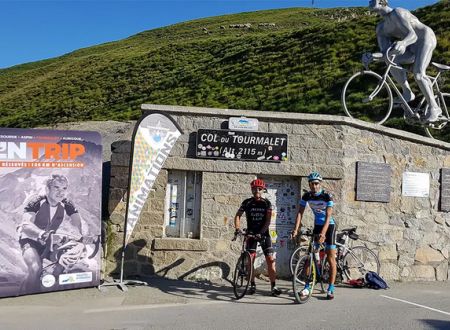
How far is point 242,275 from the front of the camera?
8.13 m

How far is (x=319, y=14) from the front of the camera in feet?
275

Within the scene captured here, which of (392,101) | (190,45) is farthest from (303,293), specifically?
(190,45)

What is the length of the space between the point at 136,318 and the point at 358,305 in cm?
326

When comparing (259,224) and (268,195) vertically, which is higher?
(268,195)

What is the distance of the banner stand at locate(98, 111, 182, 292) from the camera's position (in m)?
8.35

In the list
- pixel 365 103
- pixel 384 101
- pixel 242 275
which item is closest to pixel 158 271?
pixel 242 275

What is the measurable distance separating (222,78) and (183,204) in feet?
85.5

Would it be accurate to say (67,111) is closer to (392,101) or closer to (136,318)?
(392,101)

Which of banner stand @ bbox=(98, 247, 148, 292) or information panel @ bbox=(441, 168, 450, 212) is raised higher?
information panel @ bbox=(441, 168, 450, 212)

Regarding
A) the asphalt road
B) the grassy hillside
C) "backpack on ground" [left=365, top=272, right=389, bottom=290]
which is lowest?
the asphalt road

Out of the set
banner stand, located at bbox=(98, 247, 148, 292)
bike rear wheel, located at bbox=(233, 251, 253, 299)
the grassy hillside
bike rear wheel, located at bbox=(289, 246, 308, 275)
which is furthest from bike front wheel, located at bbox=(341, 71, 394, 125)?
banner stand, located at bbox=(98, 247, 148, 292)

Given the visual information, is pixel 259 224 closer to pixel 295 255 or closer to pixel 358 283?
pixel 295 255

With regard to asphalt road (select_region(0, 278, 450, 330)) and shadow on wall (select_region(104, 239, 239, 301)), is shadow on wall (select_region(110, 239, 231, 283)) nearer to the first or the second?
shadow on wall (select_region(104, 239, 239, 301))

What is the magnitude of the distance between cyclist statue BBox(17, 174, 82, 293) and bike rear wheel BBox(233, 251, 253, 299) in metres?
2.62
